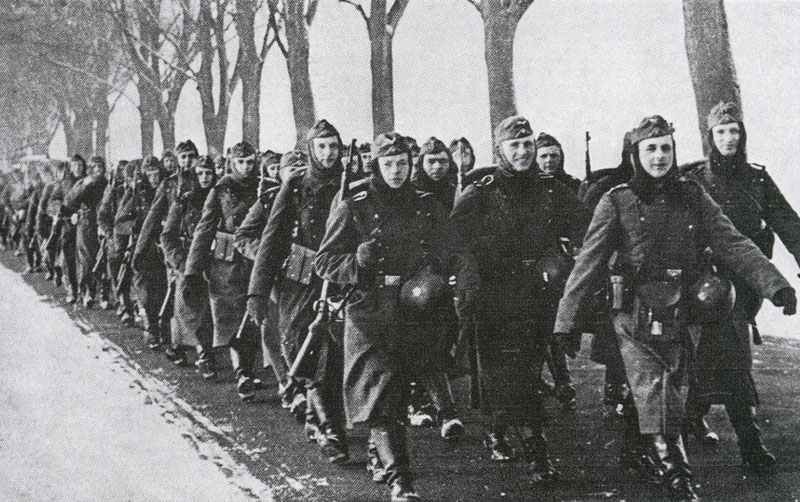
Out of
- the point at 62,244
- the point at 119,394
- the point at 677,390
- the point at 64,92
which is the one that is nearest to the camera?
the point at 677,390

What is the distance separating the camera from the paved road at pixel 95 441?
6.09m

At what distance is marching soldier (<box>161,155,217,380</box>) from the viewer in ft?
34.3

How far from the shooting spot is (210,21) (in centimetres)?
2188

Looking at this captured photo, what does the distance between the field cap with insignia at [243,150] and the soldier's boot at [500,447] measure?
12.9 ft

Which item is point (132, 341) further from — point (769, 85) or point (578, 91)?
point (578, 91)

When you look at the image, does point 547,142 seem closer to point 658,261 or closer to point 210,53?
point 658,261

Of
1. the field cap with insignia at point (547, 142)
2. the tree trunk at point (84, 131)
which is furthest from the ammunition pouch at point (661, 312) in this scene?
the tree trunk at point (84, 131)

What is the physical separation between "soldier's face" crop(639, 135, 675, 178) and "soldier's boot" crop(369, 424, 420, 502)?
6.37 feet

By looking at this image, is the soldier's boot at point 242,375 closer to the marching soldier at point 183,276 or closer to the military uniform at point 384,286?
the marching soldier at point 183,276

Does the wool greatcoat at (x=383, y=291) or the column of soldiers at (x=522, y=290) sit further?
the wool greatcoat at (x=383, y=291)

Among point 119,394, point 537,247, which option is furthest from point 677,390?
point 119,394

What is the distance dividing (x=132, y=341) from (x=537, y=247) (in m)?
7.22

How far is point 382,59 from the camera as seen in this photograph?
52.4ft

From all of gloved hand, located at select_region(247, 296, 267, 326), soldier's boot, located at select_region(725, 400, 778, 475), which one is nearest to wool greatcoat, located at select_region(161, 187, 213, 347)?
gloved hand, located at select_region(247, 296, 267, 326)
